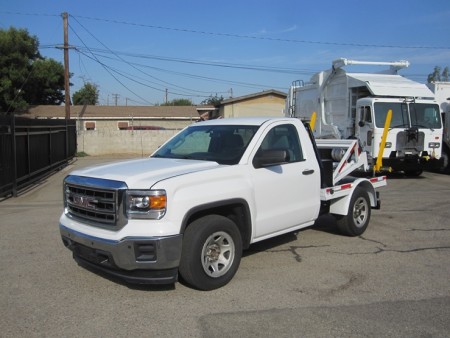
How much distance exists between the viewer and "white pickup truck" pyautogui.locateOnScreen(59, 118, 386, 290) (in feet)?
13.9

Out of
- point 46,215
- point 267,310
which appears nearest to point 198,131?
point 267,310

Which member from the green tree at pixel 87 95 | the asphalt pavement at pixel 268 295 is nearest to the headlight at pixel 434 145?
the asphalt pavement at pixel 268 295

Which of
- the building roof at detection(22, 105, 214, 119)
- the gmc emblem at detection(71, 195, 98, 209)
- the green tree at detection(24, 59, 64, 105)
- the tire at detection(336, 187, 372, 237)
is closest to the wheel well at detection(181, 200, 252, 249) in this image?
the gmc emblem at detection(71, 195, 98, 209)

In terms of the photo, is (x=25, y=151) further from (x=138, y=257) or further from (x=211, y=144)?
(x=138, y=257)

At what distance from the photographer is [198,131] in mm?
6191

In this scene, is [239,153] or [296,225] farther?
[296,225]

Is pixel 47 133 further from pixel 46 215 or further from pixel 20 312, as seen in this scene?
pixel 20 312

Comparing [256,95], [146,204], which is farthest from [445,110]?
[256,95]

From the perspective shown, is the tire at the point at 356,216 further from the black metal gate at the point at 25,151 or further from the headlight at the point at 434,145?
the headlight at the point at 434,145

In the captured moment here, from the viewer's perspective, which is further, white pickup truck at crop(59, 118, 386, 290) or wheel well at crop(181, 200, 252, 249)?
wheel well at crop(181, 200, 252, 249)

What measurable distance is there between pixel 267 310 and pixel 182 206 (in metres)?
1.27

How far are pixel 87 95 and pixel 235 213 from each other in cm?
7429

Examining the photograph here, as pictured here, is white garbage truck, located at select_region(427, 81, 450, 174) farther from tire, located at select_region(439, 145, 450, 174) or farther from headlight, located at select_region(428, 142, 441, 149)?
headlight, located at select_region(428, 142, 441, 149)

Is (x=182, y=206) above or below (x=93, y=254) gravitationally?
above
